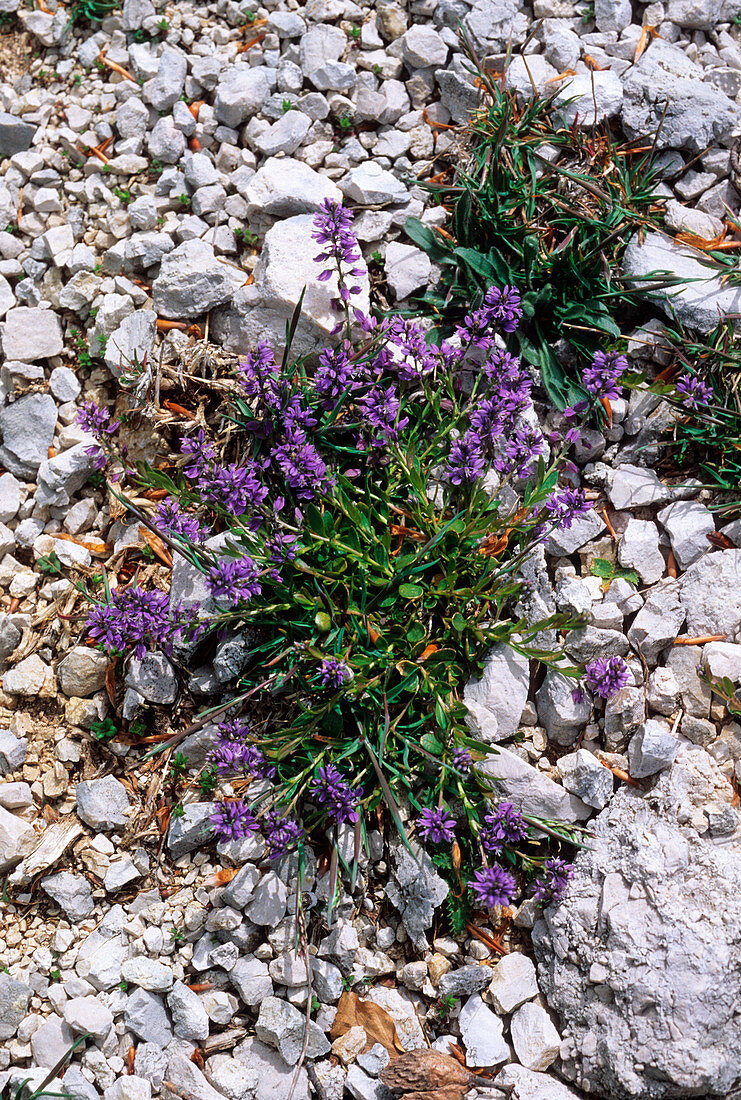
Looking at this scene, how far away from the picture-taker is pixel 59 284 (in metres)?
4.19

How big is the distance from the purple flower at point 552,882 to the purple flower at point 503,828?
15 cm

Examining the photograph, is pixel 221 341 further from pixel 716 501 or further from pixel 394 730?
pixel 716 501

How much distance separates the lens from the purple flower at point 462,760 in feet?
10.3

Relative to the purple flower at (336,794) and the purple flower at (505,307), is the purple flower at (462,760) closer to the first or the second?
the purple flower at (336,794)

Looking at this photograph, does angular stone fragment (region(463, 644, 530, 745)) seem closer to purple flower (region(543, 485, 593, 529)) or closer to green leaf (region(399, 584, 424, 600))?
green leaf (region(399, 584, 424, 600))

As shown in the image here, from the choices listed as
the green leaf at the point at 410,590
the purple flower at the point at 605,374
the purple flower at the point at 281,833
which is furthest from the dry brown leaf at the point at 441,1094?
the purple flower at the point at 605,374

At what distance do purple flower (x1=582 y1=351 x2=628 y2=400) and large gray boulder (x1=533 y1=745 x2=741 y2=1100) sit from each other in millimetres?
1520

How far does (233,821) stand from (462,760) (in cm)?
90

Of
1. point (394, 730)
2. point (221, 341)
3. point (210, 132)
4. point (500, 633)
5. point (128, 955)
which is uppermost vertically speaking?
point (210, 132)

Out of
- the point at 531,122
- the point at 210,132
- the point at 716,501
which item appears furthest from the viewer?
the point at 210,132

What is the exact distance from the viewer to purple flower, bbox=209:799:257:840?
3025 mm

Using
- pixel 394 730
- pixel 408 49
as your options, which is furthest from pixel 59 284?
pixel 394 730

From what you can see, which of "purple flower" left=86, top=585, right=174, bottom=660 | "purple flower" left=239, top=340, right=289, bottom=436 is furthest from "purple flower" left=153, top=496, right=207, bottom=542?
"purple flower" left=239, top=340, right=289, bottom=436

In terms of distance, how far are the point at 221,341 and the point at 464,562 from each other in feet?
5.45
